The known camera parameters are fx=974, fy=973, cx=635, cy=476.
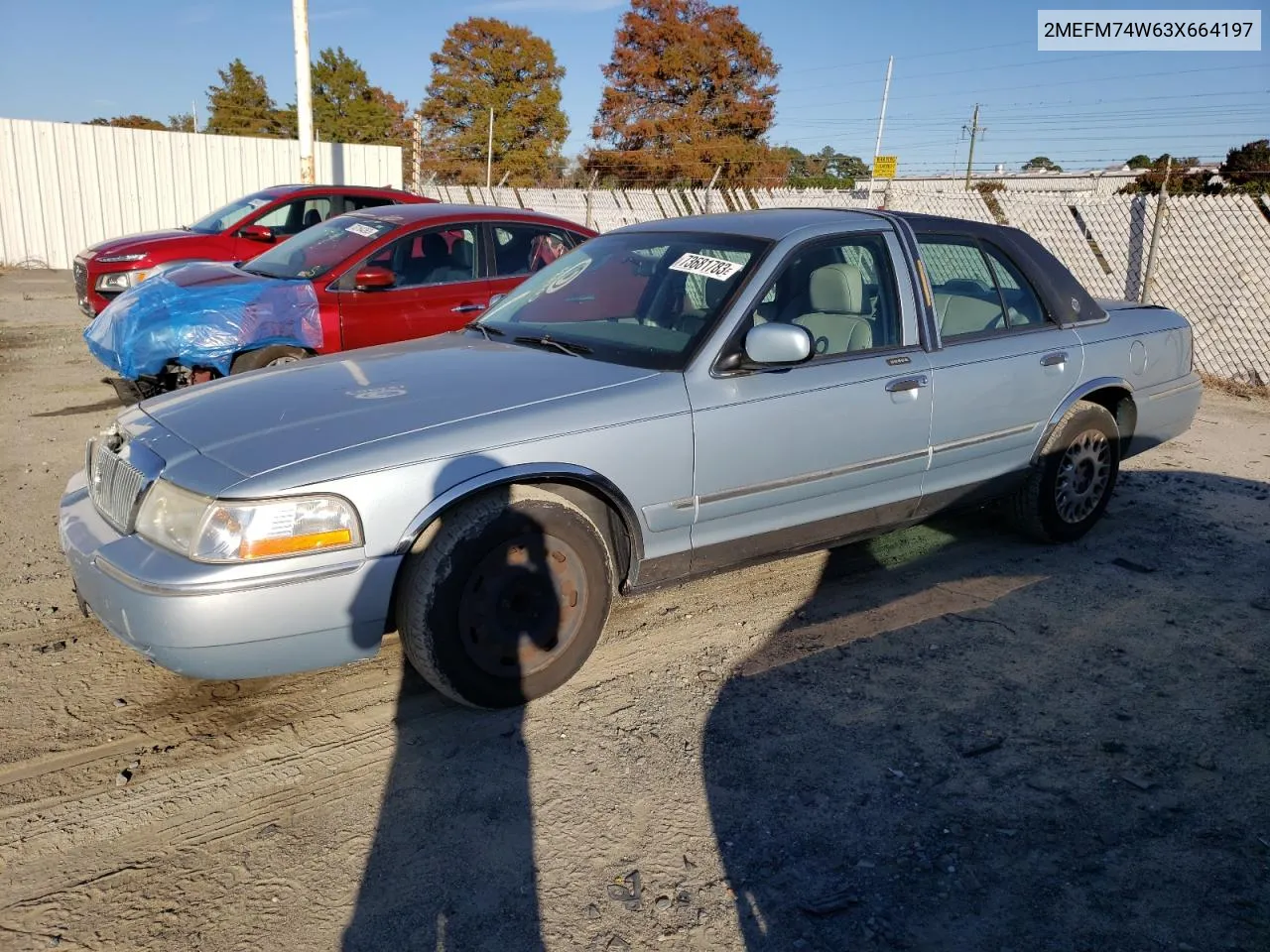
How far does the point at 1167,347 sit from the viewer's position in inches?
215

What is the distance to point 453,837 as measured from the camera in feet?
9.18

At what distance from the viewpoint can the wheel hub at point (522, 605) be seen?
3.28 m

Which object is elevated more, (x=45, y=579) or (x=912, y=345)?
(x=912, y=345)

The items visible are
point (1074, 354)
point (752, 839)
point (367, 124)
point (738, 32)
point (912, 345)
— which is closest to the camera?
point (752, 839)

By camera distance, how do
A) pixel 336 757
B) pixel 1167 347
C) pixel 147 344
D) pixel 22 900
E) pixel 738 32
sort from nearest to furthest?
pixel 22 900, pixel 336 757, pixel 1167 347, pixel 147 344, pixel 738 32

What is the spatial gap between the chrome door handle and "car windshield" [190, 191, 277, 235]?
28.3 ft


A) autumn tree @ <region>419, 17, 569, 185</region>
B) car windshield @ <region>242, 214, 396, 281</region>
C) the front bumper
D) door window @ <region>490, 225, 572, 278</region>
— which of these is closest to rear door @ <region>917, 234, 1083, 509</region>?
the front bumper

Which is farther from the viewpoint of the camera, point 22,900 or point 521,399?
point 521,399

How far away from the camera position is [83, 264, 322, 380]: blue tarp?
20.7 ft

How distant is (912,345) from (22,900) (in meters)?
3.73

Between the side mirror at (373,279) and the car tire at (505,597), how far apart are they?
13.2 ft

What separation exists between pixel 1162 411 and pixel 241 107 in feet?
184

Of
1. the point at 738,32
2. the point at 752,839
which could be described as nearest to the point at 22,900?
the point at 752,839

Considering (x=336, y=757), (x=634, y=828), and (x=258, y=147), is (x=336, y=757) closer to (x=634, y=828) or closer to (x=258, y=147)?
(x=634, y=828)
